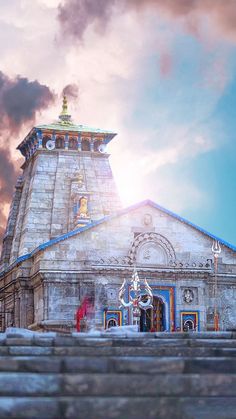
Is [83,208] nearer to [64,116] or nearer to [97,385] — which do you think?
[64,116]

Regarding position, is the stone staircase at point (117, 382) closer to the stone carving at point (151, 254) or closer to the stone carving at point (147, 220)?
the stone carving at point (151, 254)

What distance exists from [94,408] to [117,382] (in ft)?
2.39

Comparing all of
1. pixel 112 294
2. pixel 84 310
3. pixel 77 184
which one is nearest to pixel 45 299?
pixel 84 310

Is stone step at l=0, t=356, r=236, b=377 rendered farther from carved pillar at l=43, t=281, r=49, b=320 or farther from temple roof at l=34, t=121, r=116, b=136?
temple roof at l=34, t=121, r=116, b=136

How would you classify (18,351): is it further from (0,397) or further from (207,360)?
(207,360)

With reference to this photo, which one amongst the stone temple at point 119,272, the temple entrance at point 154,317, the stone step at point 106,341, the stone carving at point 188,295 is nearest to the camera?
the stone step at point 106,341

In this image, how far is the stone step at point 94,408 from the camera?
11656 millimetres

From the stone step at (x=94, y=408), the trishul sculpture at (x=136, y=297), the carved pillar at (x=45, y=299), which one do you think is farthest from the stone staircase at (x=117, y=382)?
the carved pillar at (x=45, y=299)

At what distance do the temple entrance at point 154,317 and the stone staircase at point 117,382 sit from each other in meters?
31.8

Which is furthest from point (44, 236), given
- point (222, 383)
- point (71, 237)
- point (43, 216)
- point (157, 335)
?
point (222, 383)

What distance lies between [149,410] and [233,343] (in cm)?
414

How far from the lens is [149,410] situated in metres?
11.9

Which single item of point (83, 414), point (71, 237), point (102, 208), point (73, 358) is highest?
point (102, 208)

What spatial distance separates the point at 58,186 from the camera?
184 feet
